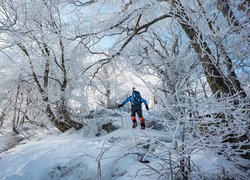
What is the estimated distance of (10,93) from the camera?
44.6 feet

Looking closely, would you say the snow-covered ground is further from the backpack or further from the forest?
the backpack

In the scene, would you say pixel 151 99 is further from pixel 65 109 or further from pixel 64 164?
pixel 65 109

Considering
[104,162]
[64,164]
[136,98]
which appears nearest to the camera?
[104,162]

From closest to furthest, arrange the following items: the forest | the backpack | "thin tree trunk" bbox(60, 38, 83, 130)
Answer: the forest, the backpack, "thin tree trunk" bbox(60, 38, 83, 130)

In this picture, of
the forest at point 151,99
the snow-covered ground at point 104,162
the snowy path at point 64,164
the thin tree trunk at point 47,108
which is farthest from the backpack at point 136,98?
the thin tree trunk at point 47,108

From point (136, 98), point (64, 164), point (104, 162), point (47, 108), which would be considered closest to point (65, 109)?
point (47, 108)

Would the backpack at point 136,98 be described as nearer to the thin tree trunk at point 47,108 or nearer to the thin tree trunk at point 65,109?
the thin tree trunk at point 65,109

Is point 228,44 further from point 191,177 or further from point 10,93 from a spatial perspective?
point 10,93

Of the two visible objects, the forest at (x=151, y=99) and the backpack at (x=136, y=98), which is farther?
the backpack at (x=136, y=98)

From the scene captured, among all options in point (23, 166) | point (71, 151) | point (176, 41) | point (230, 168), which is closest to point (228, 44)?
point (230, 168)

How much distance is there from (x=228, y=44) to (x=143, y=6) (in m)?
2.11

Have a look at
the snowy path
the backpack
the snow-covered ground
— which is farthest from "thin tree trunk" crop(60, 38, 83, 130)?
the snowy path

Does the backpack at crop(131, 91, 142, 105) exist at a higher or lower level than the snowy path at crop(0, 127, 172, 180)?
higher

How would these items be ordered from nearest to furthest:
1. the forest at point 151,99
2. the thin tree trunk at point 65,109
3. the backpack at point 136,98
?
the forest at point 151,99
the backpack at point 136,98
the thin tree trunk at point 65,109
